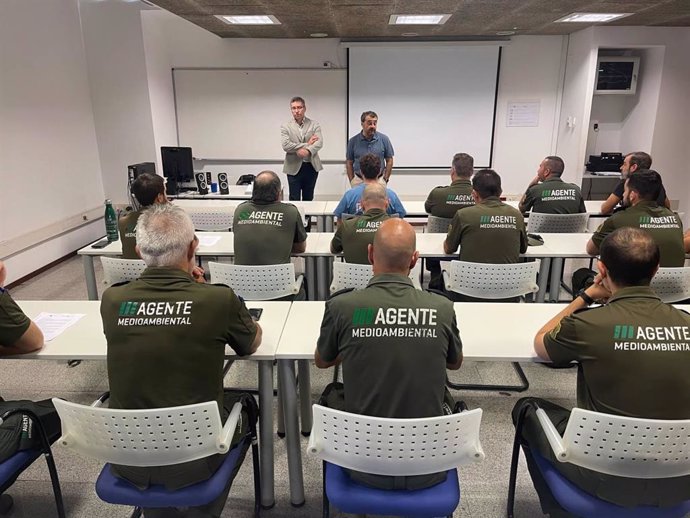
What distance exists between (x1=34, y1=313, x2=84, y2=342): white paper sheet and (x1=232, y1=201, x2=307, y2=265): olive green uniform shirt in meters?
1.05

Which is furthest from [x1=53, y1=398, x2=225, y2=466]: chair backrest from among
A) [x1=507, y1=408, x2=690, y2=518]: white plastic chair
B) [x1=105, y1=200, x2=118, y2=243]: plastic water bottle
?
[x1=105, y1=200, x2=118, y2=243]: plastic water bottle

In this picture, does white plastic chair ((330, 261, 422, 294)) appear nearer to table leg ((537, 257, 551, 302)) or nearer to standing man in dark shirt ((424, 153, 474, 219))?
table leg ((537, 257, 551, 302))

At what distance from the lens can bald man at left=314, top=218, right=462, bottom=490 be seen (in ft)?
4.72

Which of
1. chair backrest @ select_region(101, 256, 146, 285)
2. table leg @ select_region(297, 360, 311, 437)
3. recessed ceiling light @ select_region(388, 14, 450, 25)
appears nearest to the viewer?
table leg @ select_region(297, 360, 311, 437)

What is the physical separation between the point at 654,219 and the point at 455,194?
60.4 inches

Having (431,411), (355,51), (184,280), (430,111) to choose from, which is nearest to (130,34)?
(355,51)

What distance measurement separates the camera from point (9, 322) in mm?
1703

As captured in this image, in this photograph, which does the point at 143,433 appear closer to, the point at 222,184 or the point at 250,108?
the point at 222,184

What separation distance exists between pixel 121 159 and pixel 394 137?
3849 mm

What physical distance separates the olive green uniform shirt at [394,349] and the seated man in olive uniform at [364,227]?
54.6 inches

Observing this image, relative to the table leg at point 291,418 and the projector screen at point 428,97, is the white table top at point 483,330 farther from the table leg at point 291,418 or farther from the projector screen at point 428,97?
the projector screen at point 428,97

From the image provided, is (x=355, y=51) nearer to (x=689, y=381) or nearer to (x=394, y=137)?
(x=394, y=137)

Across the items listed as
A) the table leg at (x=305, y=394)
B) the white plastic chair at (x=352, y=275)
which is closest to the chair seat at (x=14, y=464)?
the table leg at (x=305, y=394)

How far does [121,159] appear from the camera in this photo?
630cm
